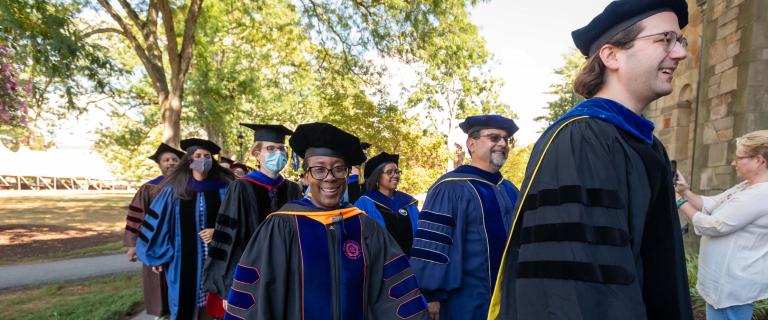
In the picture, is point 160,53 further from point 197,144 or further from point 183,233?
point 183,233

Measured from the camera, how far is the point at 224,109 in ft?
45.6

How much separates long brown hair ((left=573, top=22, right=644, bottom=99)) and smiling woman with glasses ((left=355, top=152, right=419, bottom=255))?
3661 millimetres

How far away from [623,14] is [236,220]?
349 centimetres

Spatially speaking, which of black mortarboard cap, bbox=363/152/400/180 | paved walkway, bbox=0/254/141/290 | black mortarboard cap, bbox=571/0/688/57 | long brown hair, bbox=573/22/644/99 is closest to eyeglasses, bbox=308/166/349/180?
long brown hair, bbox=573/22/644/99

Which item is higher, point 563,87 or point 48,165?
point 563,87

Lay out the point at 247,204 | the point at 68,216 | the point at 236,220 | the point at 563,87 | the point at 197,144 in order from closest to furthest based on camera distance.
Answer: the point at 236,220 → the point at 247,204 → the point at 197,144 → the point at 68,216 → the point at 563,87

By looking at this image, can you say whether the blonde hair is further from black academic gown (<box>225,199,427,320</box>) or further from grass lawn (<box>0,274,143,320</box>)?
grass lawn (<box>0,274,143,320</box>)

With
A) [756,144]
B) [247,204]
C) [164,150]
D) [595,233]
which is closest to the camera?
[595,233]

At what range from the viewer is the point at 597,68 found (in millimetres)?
1402

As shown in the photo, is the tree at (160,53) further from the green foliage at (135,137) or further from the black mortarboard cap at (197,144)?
the green foliage at (135,137)

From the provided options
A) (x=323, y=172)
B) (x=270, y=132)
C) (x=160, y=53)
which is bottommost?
(x=323, y=172)

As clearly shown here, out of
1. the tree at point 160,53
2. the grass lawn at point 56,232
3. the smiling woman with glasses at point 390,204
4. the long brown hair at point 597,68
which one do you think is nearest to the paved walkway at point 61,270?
the grass lawn at point 56,232

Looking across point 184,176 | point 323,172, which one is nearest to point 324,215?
point 323,172

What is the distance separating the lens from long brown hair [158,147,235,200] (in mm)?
4602
